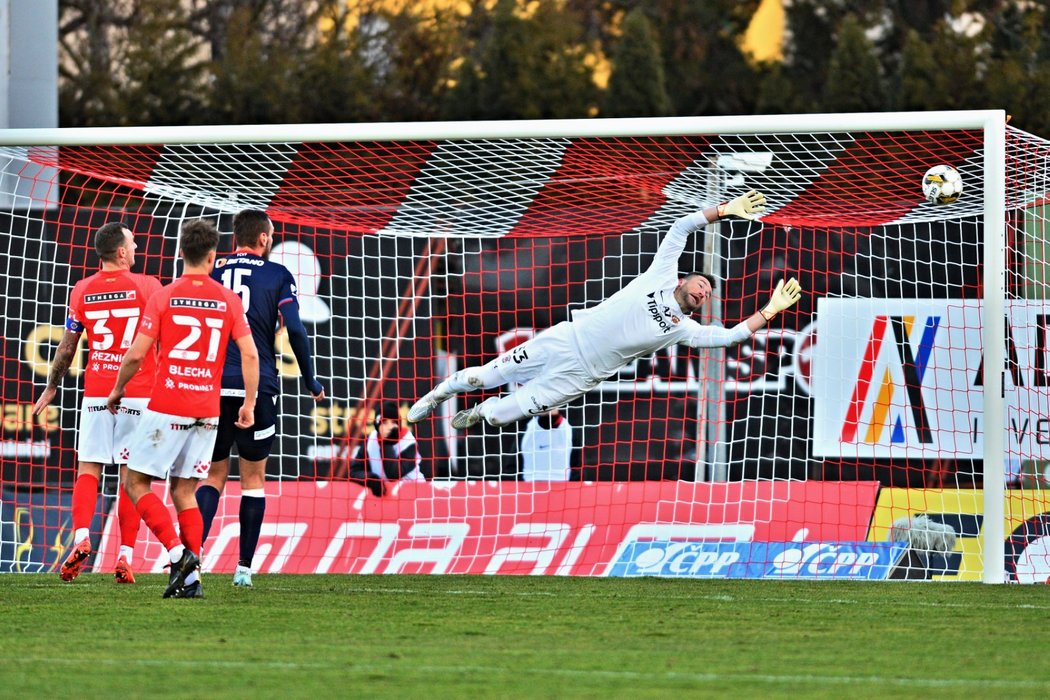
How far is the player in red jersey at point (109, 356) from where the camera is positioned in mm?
8328

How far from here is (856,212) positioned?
1130cm

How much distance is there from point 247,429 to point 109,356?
0.86 meters

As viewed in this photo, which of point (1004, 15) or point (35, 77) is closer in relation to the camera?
point (35, 77)

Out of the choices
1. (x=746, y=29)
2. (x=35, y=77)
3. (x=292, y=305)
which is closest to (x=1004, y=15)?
(x=746, y=29)

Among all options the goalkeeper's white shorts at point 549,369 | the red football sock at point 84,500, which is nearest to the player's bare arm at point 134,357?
the red football sock at point 84,500

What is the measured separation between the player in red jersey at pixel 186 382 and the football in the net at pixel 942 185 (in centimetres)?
418

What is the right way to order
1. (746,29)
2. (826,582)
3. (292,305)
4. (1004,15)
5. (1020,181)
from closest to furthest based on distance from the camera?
(292,305) < (826,582) < (1020,181) < (1004,15) < (746,29)

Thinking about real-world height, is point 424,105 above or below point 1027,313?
above

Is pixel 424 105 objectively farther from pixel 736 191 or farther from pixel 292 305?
pixel 292 305

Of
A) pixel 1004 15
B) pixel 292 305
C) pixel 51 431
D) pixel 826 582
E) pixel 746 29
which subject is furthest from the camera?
pixel 746 29

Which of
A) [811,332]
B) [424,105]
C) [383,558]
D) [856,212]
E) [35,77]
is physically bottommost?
[383,558]

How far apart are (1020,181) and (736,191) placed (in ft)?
6.25

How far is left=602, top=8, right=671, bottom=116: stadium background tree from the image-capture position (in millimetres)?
22281

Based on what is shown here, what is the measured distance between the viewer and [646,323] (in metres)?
9.20
